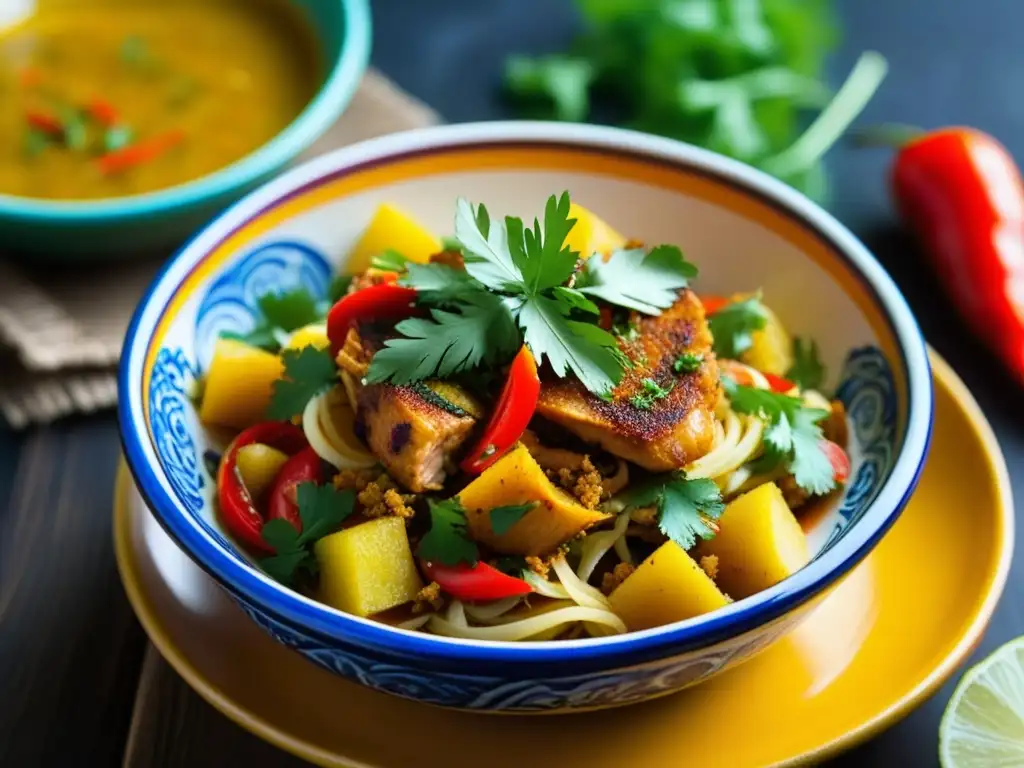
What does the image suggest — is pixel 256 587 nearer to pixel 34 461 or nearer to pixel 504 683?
pixel 504 683

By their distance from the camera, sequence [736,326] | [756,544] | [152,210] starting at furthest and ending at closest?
[152,210], [736,326], [756,544]

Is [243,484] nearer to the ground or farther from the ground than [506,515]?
nearer to the ground

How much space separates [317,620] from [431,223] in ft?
5.17

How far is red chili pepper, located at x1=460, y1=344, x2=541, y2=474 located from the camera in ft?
8.47

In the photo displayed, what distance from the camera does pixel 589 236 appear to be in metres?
3.16

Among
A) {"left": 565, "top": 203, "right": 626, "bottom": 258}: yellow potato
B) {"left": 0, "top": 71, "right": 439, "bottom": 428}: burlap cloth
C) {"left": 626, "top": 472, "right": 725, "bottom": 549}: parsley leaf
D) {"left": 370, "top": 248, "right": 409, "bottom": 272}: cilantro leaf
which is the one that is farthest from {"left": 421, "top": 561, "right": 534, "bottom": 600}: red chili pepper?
{"left": 0, "top": 71, "right": 439, "bottom": 428}: burlap cloth

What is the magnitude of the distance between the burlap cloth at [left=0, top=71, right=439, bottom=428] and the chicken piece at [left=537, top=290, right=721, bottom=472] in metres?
1.83

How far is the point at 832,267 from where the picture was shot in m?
3.13

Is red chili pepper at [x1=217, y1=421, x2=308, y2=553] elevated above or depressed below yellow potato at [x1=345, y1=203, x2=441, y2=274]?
below

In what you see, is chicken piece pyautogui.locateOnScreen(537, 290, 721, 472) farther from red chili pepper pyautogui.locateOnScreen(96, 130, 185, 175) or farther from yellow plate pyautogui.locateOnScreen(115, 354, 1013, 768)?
red chili pepper pyautogui.locateOnScreen(96, 130, 185, 175)

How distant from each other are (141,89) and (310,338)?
2.16m

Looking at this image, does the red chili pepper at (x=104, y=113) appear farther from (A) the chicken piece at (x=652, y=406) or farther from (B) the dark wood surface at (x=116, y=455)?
(A) the chicken piece at (x=652, y=406)

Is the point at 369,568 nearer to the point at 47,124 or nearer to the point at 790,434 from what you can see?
the point at 790,434

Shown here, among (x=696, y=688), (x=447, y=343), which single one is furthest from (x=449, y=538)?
(x=696, y=688)
